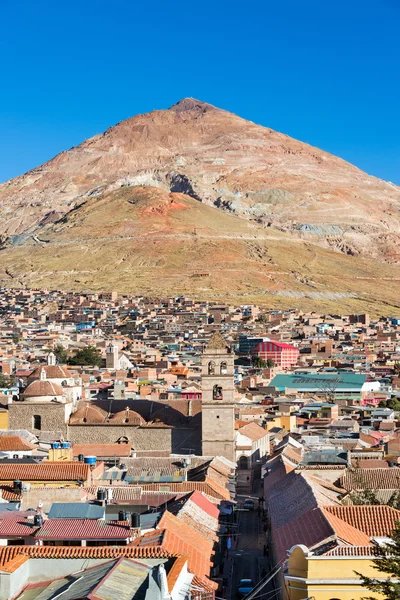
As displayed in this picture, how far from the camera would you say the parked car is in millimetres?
20520

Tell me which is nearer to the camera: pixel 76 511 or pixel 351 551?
pixel 351 551

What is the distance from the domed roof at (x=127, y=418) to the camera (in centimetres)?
3997

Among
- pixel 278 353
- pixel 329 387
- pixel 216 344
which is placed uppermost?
pixel 278 353

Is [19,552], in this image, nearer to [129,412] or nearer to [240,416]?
[129,412]

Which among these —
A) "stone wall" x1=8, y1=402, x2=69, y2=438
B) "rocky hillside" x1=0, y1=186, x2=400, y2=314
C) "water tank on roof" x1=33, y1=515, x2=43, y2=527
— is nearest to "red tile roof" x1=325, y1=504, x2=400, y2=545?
"water tank on roof" x1=33, y1=515, x2=43, y2=527

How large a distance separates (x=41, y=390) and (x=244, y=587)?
826 inches

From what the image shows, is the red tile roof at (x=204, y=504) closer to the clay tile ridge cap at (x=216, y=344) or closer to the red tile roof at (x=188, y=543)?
the red tile roof at (x=188, y=543)

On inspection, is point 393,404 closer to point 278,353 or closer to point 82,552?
point 278,353

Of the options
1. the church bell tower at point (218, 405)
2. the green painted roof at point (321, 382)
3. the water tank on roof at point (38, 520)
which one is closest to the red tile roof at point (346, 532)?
the water tank on roof at point (38, 520)

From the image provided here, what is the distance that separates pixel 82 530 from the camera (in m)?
18.1

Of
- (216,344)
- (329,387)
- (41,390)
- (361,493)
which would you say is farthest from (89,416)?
(329,387)

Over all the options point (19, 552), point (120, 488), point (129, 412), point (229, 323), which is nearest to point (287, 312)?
point (229, 323)

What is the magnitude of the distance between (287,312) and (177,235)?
2075 inches

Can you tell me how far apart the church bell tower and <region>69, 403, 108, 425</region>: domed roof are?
4.25 m
